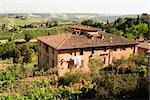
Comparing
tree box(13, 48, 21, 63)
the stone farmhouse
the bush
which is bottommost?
tree box(13, 48, 21, 63)

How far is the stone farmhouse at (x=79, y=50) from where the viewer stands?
29.6m

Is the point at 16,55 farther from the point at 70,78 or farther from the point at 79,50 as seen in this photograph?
the point at 70,78

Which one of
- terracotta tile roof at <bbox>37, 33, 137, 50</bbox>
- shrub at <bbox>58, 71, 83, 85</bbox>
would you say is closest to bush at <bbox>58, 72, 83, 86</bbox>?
shrub at <bbox>58, 71, 83, 85</bbox>

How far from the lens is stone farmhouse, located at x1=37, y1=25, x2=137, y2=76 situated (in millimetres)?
29609

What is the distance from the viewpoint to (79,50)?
3031 cm

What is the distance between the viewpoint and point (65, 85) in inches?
1049

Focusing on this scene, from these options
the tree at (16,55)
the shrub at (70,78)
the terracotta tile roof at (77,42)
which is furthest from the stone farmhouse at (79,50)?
the tree at (16,55)

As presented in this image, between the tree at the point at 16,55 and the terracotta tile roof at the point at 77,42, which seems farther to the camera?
the tree at the point at 16,55

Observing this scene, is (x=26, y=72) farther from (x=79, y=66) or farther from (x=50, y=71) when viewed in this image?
(x=79, y=66)

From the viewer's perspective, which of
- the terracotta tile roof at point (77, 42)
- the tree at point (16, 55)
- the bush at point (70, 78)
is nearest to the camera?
the bush at point (70, 78)

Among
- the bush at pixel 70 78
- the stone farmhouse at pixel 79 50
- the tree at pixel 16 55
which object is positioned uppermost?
Result: the stone farmhouse at pixel 79 50

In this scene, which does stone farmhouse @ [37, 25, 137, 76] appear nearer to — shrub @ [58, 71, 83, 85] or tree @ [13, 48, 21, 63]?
shrub @ [58, 71, 83, 85]

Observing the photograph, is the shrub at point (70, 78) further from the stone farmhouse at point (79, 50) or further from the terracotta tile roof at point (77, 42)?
the terracotta tile roof at point (77, 42)

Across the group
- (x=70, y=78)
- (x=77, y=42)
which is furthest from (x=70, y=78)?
(x=77, y=42)
